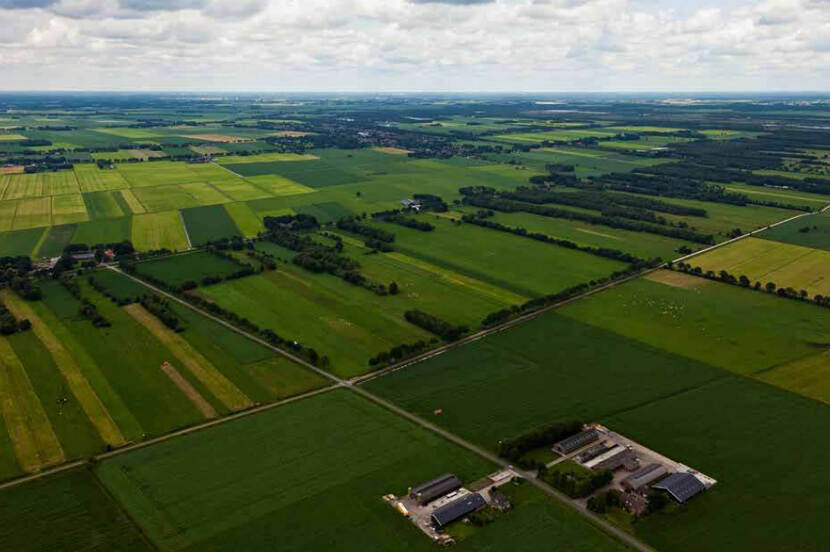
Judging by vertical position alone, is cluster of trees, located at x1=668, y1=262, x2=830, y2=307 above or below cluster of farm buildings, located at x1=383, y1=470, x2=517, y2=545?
above

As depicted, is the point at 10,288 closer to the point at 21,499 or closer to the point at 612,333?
the point at 21,499

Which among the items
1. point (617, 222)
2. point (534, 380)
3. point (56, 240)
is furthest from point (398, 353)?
point (56, 240)

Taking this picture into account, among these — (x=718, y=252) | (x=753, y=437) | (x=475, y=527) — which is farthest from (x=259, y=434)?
(x=718, y=252)

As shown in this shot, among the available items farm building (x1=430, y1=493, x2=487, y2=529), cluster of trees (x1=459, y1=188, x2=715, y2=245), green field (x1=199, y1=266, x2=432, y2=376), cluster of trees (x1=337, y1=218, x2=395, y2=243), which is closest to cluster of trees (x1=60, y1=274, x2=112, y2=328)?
green field (x1=199, y1=266, x2=432, y2=376)

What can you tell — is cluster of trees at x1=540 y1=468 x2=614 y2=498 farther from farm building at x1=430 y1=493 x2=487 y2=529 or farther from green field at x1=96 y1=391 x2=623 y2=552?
farm building at x1=430 y1=493 x2=487 y2=529

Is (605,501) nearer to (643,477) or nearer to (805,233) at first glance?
(643,477)

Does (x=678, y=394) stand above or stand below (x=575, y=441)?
above
